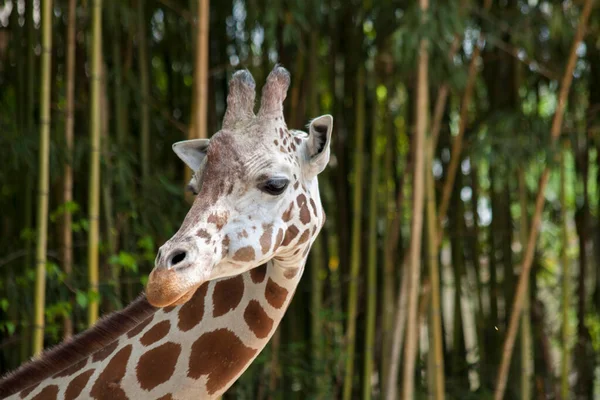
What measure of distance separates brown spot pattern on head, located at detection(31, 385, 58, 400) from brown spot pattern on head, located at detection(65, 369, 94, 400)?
41 millimetres

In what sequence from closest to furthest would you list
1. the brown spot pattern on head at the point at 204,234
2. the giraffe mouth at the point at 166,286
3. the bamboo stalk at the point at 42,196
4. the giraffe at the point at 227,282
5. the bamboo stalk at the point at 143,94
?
the giraffe mouth at the point at 166,286, the brown spot pattern on head at the point at 204,234, the giraffe at the point at 227,282, the bamboo stalk at the point at 42,196, the bamboo stalk at the point at 143,94

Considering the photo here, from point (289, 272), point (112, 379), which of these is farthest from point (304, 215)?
point (112, 379)

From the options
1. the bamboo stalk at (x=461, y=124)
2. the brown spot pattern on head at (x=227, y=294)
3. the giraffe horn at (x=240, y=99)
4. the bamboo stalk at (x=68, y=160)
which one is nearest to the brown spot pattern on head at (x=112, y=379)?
the brown spot pattern on head at (x=227, y=294)

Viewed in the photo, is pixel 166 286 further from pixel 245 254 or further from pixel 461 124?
pixel 461 124

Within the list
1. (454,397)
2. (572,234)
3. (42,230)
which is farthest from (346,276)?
(572,234)

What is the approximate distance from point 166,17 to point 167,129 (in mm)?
600

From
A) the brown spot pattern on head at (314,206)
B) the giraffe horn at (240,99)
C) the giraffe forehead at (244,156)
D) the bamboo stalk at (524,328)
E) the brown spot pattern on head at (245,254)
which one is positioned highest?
the giraffe horn at (240,99)

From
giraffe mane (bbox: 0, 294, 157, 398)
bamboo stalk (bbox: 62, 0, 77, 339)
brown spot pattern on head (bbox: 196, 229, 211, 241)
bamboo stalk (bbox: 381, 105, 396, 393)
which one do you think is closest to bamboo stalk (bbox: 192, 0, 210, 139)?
bamboo stalk (bbox: 62, 0, 77, 339)

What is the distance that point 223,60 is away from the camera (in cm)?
484

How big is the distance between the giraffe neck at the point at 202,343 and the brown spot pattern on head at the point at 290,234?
84mm

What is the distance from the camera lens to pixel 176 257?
1.73 metres

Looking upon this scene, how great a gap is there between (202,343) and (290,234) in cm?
35

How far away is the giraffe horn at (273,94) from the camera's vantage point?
206cm

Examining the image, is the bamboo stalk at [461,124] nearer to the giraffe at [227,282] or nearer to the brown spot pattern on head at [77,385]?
the giraffe at [227,282]
